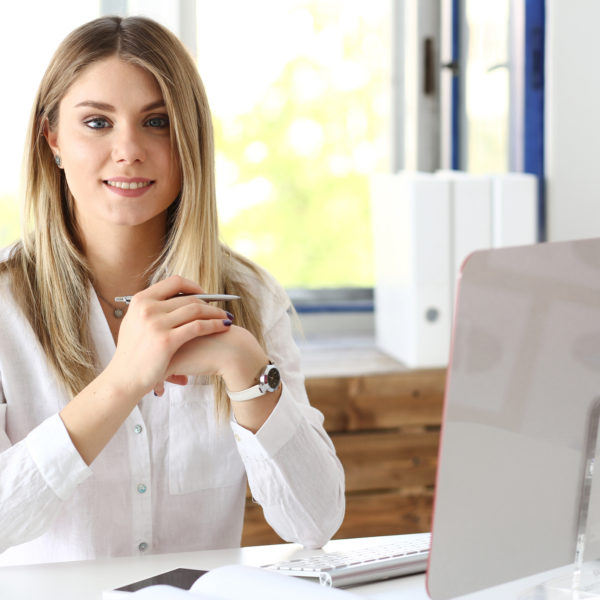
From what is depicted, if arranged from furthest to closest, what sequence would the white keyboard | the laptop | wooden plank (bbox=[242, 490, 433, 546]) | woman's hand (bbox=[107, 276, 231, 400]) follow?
1. wooden plank (bbox=[242, 490, 433, 546])
2. woman's hand (bbox=[107, 276, 231, 400])
3. the white keyboard
4. the laptop

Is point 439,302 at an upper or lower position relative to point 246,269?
lower

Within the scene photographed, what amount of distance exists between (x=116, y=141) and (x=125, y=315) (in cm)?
26

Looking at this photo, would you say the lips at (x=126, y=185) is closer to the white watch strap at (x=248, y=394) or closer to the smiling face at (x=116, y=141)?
the smiling face at (x=116, y=141)

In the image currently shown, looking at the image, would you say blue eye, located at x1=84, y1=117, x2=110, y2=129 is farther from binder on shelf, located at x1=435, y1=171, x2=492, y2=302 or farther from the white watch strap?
binder on shelf, located at x1=435, y1=171, x2=492, y2=302

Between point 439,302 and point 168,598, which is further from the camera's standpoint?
point 439,302

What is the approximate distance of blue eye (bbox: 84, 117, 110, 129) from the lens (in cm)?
128

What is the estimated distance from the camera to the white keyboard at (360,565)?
915mm

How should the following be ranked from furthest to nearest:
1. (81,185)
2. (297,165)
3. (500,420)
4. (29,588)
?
(297,165) → (81,185) → (29,588) → (500,420)

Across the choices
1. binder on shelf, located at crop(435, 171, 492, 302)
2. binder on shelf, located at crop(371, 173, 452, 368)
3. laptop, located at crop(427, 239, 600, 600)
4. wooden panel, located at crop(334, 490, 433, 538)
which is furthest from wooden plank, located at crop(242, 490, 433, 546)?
laptop, located at crop(427, 239, 600, 600)

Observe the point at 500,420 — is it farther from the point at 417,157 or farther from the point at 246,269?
the point at 417,157

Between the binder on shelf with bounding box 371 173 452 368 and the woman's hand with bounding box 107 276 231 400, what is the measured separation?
3.45 feet

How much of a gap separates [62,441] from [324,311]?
162cm

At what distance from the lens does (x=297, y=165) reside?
2.58 metres

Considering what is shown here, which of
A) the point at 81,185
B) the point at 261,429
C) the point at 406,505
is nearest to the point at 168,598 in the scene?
the point at 261,429
